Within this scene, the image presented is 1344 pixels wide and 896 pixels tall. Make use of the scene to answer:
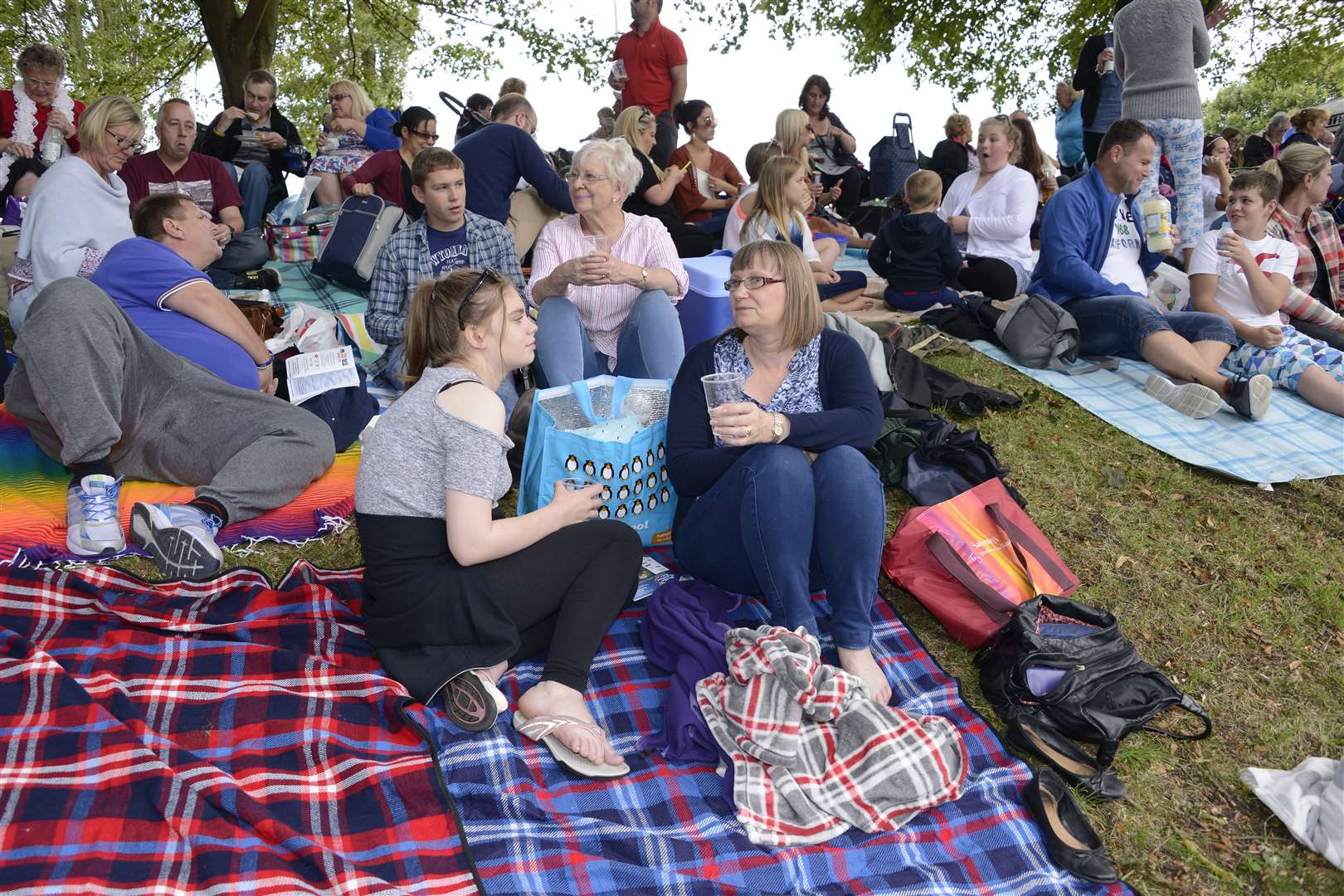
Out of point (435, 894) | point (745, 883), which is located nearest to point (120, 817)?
point (435, 894)

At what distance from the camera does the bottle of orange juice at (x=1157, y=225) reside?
217 inches

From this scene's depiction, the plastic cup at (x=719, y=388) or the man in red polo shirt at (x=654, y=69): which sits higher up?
the man in red polo shirt at (x=654, y=69)

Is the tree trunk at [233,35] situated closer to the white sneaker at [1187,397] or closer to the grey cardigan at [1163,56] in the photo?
the grey cardigan at [1163,56]

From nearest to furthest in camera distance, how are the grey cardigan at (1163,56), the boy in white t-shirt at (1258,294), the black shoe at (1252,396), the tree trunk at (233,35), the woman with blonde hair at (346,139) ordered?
the black shoe at (1252,396)
the boy in white t-shirt at (1258,294)
the grey cardigan at (1163,56)
the woman with blonde hair at (346,139)
the tree trunk at (233,35)

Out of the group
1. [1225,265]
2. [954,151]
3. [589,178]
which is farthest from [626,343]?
[954,151]

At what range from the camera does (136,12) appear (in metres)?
14.0

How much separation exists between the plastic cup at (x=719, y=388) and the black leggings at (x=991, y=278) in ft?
13.3

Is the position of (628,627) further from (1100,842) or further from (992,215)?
(992,215)

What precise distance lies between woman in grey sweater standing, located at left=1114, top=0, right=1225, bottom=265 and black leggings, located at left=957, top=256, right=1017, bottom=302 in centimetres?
103

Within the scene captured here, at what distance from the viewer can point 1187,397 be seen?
202 inches

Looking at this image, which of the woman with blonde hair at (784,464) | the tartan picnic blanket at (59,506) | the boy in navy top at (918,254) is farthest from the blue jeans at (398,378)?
the boy in navy top at (918,254)

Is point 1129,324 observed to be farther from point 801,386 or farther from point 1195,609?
point 801,386

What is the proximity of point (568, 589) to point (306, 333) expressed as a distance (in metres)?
2.51

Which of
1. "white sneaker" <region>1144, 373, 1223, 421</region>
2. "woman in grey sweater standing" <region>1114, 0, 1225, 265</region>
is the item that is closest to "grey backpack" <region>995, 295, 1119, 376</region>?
"white sneaker" <region>1144, 373, 1223, 421</region>
